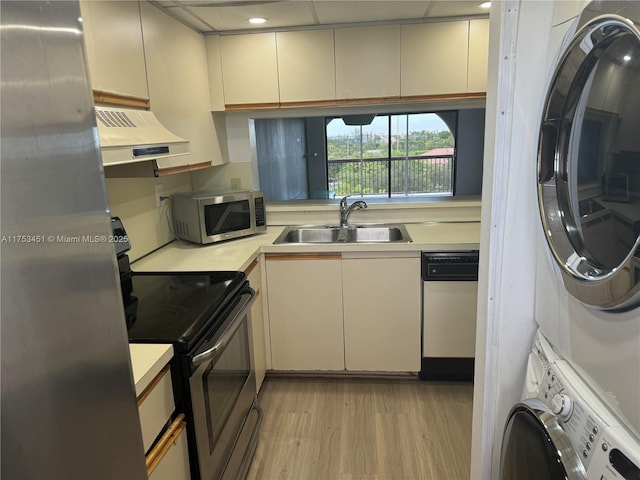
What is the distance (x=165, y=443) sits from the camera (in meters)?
1.31

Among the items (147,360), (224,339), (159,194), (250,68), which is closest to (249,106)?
(250,68)

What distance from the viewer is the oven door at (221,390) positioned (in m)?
1.48

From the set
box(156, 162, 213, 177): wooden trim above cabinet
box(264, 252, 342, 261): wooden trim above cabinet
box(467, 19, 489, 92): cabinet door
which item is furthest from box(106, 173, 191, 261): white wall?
box(467, 19, 489, 92): cabinet door

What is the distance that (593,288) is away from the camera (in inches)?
35.5

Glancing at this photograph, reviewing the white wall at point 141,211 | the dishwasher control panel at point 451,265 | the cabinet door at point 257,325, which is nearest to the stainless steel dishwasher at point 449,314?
the dishwasher control panel at point 451,265

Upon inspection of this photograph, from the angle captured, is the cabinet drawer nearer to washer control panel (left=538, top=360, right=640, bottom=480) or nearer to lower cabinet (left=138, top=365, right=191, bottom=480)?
lower cabinet (left=138, top=365, right=191, bottom=480)

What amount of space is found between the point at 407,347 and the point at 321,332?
51 centimetres

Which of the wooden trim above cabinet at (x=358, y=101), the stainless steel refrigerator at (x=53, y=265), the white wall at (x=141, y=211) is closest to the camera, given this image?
the stainless steel refrigerator at (x=53, y=265)

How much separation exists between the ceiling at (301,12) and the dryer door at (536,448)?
204 centimetres

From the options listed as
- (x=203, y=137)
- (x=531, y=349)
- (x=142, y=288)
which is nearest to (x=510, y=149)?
(x=531, y=349)

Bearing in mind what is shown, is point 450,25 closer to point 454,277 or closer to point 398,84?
point 398,84

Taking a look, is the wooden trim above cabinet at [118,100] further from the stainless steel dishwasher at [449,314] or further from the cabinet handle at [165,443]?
the stainless steel dishwasher at [449,314]

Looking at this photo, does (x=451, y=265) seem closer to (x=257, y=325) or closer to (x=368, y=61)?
(x=257, y=325)

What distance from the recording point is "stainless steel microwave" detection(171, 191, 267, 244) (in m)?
2.57
